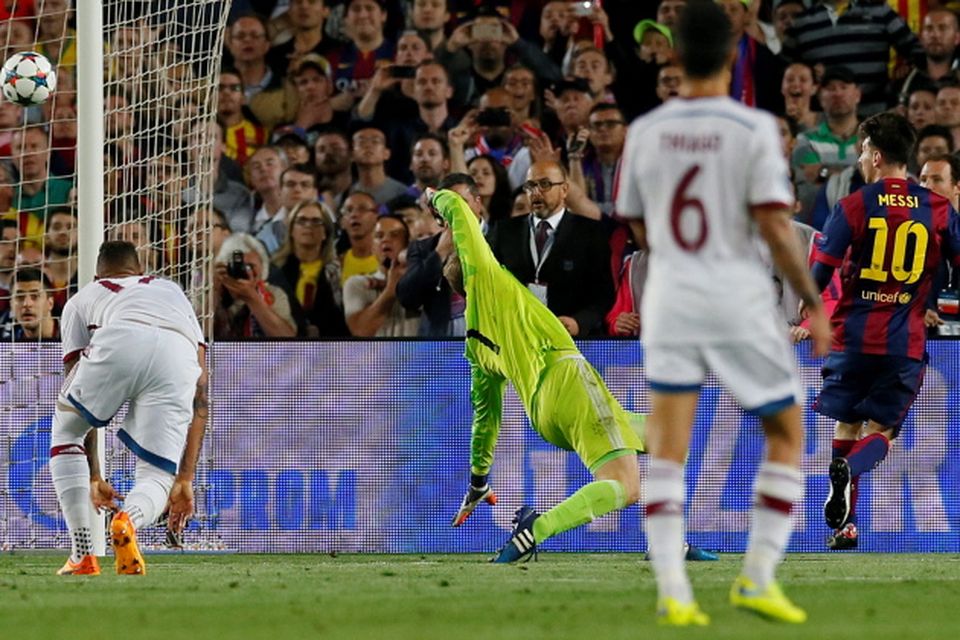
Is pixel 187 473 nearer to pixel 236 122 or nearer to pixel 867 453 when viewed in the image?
pixel 867 453

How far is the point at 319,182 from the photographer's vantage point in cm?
1535

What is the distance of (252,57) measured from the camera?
16234 millimetres

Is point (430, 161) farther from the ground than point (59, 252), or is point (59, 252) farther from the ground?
point (430, 161)

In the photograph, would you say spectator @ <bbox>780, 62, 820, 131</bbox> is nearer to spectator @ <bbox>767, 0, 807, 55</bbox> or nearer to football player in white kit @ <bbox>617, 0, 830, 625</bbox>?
spectator @ <bbox>767, 0, 807, 55</bbox>

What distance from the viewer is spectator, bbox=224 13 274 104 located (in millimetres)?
16156

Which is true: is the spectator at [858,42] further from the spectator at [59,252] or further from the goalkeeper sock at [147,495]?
the goalkeeper sock at [147,495]

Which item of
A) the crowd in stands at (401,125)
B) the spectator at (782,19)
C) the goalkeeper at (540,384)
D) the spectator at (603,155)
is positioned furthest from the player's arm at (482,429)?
the spectator at (782,19)

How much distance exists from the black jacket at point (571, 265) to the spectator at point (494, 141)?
2.20m

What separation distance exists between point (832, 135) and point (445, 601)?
8614mm

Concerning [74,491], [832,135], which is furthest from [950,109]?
[74,491]

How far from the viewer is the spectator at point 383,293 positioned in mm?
13719

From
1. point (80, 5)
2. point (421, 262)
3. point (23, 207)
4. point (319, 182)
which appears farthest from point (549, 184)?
point (23, 207)

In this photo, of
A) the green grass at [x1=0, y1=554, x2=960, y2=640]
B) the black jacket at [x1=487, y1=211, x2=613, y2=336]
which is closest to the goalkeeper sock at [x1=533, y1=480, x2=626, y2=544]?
the green grass at [x1=0, y1=554, x2=960, y2=640]

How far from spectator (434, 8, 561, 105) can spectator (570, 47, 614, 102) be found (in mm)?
260
